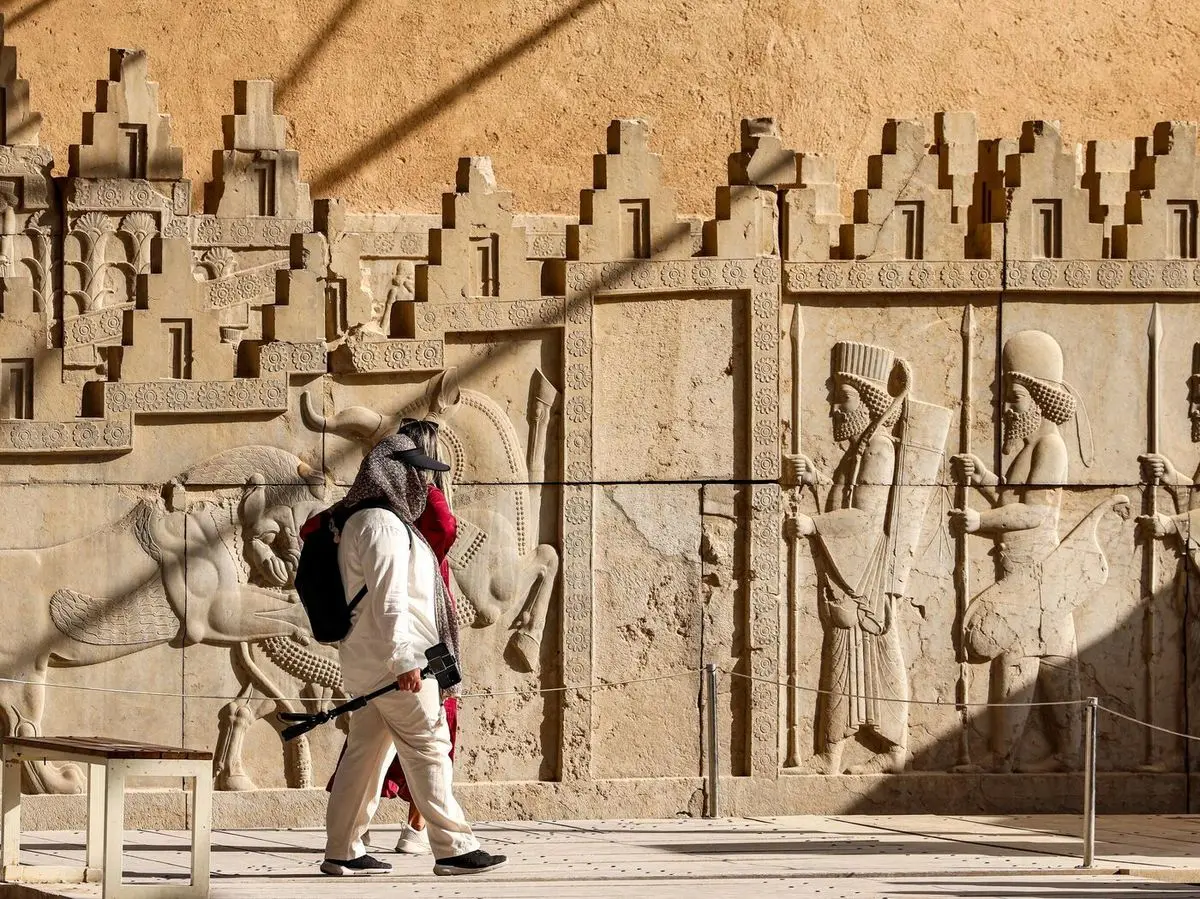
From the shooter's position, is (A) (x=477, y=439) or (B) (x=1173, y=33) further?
(B) (x=1173, y=33)

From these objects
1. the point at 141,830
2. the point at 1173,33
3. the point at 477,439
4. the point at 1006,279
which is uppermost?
the point at 1173,33

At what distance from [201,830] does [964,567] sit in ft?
17.4

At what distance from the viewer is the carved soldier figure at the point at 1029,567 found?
41.3ft

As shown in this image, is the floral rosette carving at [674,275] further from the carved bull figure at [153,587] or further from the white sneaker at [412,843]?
the white sneaker at [412,843]

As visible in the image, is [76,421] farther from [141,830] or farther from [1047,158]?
[1047,158]

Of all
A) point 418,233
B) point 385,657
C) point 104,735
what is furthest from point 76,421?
point 418,233

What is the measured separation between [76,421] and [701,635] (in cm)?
370

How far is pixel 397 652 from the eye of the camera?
350 inches

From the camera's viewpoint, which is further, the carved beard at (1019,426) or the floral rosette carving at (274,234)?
the floral rosette carving at (274,234)

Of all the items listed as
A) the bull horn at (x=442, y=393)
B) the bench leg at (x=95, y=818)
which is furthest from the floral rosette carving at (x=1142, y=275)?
the bench leg at (x=95, y=818)

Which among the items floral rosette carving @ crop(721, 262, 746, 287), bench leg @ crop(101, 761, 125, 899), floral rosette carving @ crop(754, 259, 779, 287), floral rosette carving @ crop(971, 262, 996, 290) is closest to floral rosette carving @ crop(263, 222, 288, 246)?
floral rosette carving @ crop(721, 262, 746, 287)

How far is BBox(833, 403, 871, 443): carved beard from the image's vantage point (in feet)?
41.1

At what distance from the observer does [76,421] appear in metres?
11.8

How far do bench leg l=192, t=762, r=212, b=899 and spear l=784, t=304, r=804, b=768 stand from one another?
436cm
